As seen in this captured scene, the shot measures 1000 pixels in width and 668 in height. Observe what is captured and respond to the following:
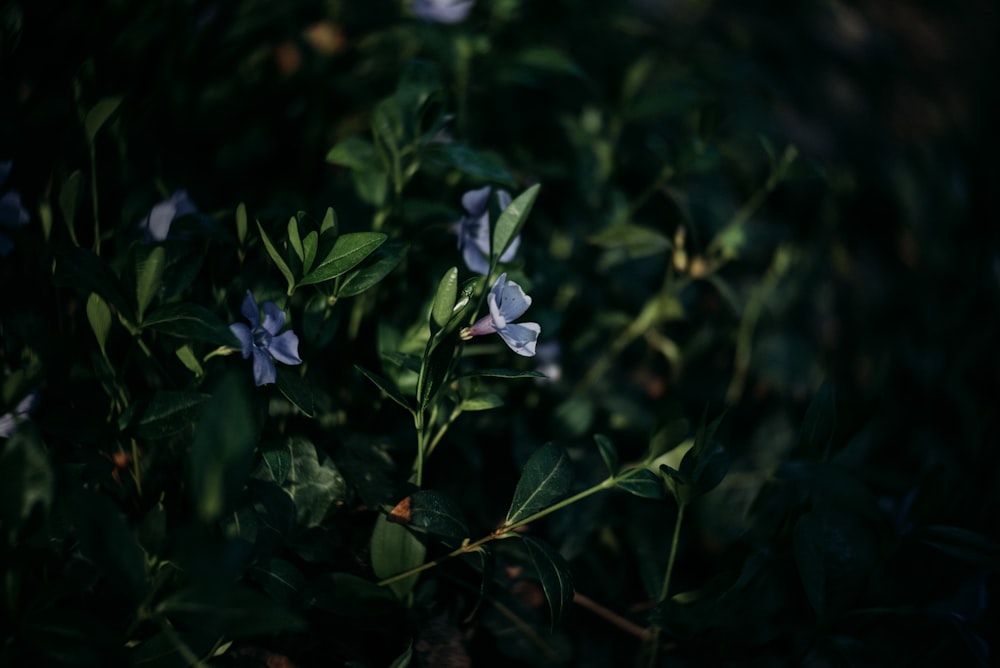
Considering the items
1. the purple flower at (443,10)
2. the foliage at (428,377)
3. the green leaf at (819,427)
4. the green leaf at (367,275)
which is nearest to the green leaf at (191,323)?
the foliage at (428,377)

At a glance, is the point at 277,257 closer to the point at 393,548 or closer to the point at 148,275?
the point at 148,275

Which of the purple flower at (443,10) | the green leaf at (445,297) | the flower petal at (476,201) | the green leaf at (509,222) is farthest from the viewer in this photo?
the purple flower at (443,10)

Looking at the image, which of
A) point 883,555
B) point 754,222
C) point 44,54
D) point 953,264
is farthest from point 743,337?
point 44,54

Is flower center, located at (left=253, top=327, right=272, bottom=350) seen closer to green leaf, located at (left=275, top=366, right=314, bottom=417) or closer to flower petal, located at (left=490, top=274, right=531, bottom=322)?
green leaf, located at (left=275, top=366, right=314, bottom=417)

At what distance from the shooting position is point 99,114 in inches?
Answer: 32.5

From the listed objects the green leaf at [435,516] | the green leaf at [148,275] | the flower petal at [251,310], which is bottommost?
the green leaf at [435,516]

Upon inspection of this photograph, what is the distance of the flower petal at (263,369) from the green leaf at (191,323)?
0.03 metres

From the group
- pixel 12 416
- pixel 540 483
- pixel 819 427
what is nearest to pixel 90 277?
pixel 12 416

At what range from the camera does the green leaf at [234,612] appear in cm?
55

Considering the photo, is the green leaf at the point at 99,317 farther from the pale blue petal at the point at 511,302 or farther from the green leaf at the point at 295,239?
the pale blue petal at the point at 511,302

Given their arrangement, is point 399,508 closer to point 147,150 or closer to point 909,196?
point 147,150

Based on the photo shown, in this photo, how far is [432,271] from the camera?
1040 millimetres

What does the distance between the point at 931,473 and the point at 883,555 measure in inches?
4.7

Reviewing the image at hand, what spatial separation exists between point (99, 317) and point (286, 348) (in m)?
0.18
